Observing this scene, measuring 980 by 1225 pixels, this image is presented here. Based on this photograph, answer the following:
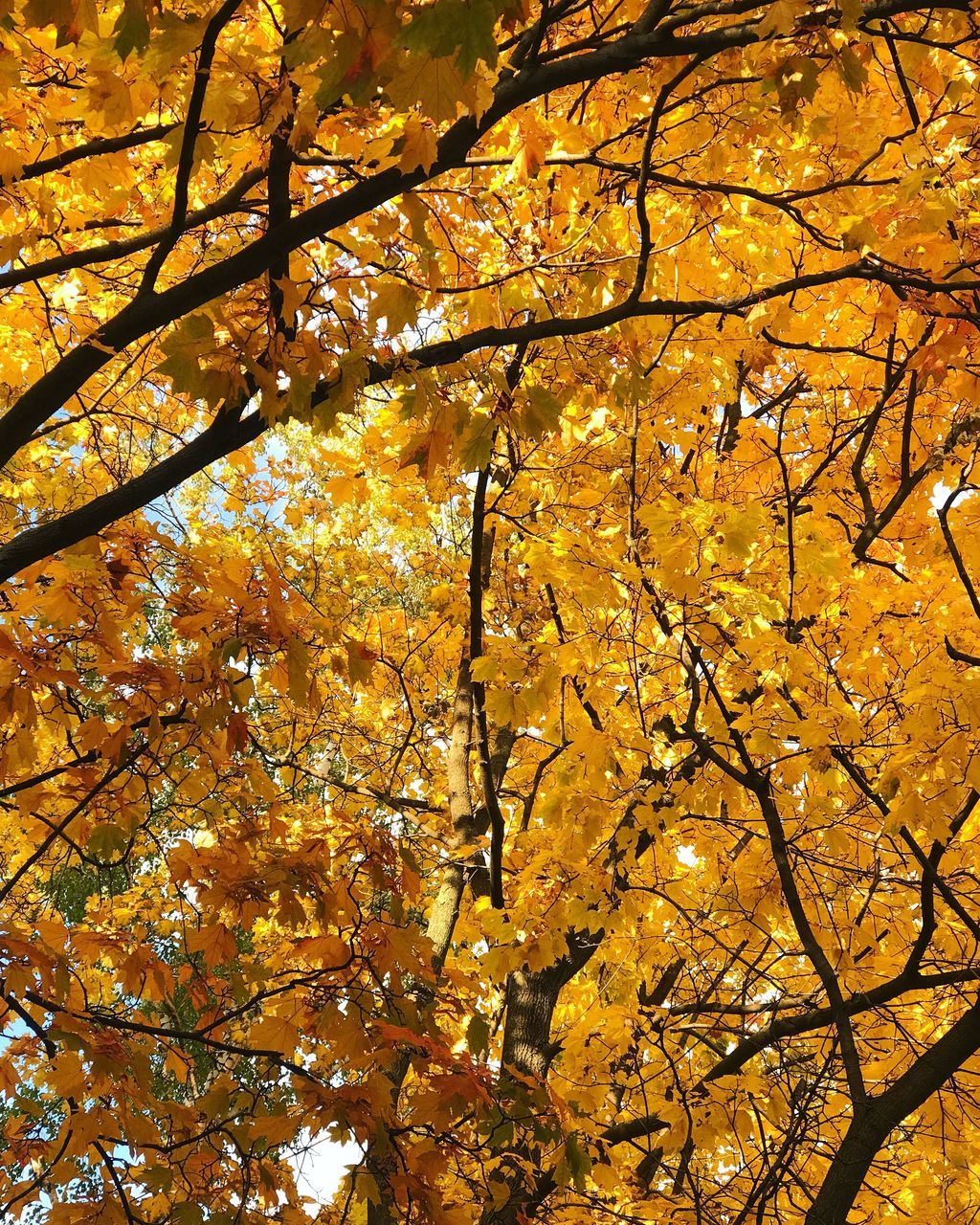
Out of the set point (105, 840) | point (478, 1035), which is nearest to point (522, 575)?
point (478, 1035)

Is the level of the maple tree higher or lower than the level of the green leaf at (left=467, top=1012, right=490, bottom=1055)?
higher

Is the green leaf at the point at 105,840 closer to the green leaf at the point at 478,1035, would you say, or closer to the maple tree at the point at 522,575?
the maple tree at the point at 522,575

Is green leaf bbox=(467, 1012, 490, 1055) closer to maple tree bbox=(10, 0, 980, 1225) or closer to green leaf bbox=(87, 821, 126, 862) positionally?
maple tree bbox=(10, 0, 980, 1225)

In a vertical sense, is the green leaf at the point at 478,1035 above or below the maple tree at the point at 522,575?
below

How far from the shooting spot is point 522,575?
6566mm

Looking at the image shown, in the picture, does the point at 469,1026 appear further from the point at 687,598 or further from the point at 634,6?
the point at 634,6

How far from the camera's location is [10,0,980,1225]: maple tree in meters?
2.64

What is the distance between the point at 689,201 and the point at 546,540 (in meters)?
1.56

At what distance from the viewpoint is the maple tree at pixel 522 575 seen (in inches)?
104

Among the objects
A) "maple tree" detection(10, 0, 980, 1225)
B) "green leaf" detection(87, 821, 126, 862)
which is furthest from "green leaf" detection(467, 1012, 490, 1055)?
"green leaf" detection(87, 821, 126, 862)

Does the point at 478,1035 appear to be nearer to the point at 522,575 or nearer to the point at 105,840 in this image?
the point at 105,840

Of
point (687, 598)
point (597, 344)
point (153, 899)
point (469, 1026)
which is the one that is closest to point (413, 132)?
point (597, 344)

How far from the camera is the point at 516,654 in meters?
4.70

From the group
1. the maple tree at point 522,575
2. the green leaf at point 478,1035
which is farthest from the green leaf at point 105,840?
the green leaf at point 478,1035
